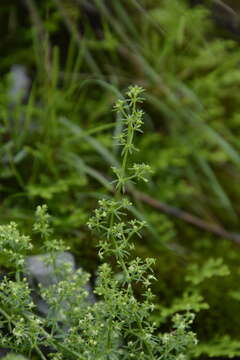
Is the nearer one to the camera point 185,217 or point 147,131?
point 185,217

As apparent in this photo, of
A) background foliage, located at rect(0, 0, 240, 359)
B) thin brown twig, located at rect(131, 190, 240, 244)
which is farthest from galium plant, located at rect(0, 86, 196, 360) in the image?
thin brown twig, located at rect(131, 190, 240, 244)

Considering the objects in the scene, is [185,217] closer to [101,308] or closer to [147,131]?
[147,131]

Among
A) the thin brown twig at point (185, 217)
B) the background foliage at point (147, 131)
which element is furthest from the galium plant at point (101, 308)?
the thin brown twig at point (185, 217)

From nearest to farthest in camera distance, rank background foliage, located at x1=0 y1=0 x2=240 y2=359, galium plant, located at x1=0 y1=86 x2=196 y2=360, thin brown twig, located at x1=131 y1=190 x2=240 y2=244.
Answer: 1. galium plant, located at x1=0 y1=86 x2=196 y2=360
2. background foliage, located at x1=0 y1=0 x2=240 y2=359
3. thin brown twig, located at x1=131 y1=190 x2=240 y2=244

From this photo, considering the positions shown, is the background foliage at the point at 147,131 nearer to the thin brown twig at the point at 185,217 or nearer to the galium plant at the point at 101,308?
the thin brown twig at the point at 185,217

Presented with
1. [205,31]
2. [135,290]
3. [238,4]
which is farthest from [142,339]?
[205,31]

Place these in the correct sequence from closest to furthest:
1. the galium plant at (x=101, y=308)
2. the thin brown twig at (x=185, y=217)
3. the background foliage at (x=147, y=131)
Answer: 1. the galium plant at (x=101, y=308)
2. the background foliage at (x=147, y=131)
3. the thin brown twig at (x=185, y=217)

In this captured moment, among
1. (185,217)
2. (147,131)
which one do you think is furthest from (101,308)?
(147,131)

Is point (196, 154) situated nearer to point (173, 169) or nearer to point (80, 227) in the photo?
point (173, 169)

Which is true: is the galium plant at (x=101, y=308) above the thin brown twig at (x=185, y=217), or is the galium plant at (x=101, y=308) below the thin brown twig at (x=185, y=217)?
below

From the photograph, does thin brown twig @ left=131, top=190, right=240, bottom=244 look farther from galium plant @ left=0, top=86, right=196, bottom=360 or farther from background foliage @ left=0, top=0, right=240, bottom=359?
galium plant @ left=0, top=86, right=196, bottom=360

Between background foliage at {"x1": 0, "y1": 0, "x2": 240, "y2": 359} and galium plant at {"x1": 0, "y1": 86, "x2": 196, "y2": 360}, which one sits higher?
background foliage at {"x1": 0, "y1": 0, "x2": 240, "y2": 359}
